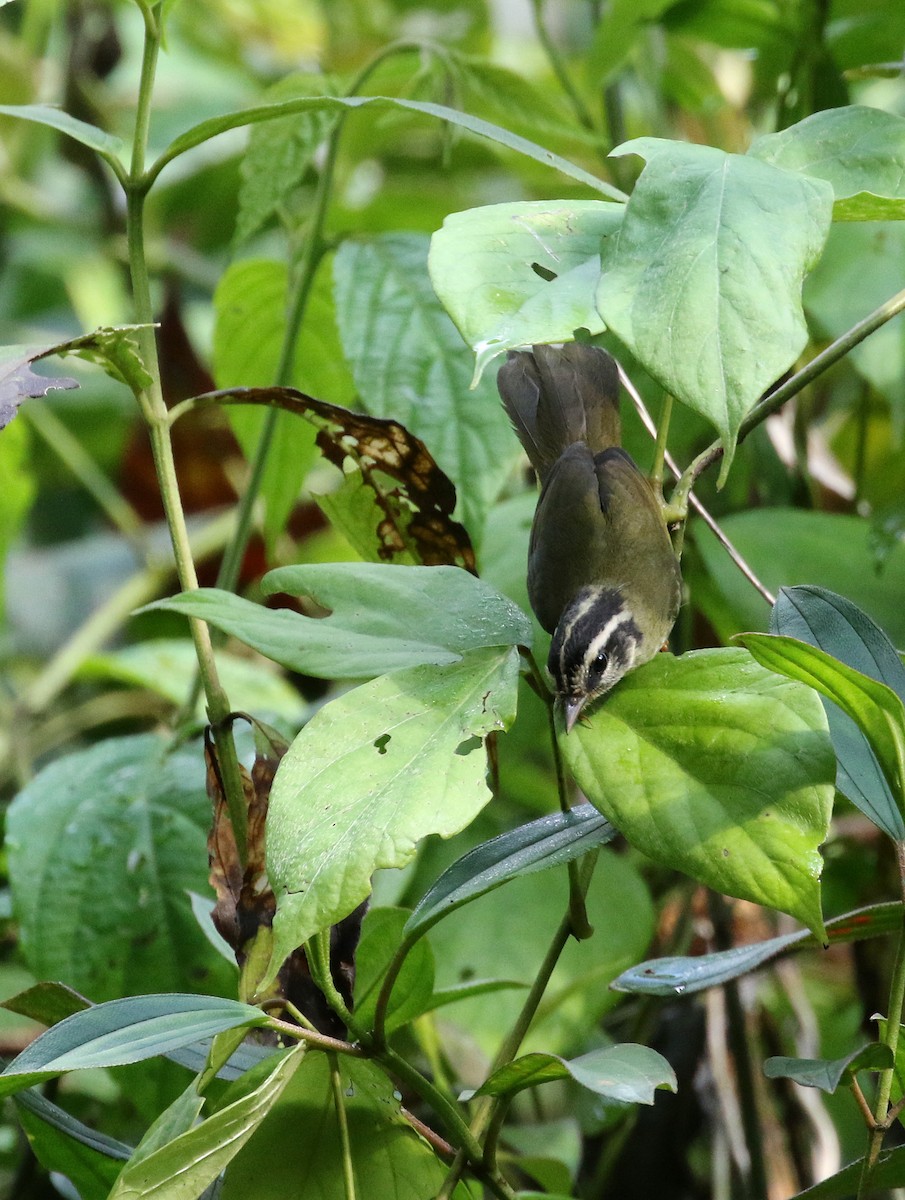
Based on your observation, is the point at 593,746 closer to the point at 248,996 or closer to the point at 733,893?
the point at 733,893

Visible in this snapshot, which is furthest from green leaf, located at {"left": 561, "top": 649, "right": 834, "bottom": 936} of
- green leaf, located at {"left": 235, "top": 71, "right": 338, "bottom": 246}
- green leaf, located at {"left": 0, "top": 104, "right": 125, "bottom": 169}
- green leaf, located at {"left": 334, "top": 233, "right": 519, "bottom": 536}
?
green leaf, located at {"left": 235, "top": 71, "right": 338, "bottom": 246}

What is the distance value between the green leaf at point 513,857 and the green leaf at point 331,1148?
0.48ft

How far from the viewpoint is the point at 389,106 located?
895 millimetres

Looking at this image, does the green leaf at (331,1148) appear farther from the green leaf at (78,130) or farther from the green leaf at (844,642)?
the green leaf at (78,130)

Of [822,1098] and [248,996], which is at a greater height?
[248,996]

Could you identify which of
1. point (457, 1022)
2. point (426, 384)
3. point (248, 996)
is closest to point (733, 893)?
point (248, 996)

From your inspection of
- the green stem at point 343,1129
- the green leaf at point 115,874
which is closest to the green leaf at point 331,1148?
the green stem at point 343,1129

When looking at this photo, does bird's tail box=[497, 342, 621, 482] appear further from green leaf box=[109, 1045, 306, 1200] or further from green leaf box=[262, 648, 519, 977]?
green leaf box=[109, 1045, 306, 1200]

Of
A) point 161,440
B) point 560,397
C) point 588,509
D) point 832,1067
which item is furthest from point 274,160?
point 832,1067

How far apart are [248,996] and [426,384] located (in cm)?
65

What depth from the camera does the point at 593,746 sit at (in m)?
0.78

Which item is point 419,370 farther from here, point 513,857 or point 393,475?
point 513,857

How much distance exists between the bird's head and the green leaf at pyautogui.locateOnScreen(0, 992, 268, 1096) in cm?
58

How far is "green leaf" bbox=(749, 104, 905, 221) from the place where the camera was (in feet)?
2.51
